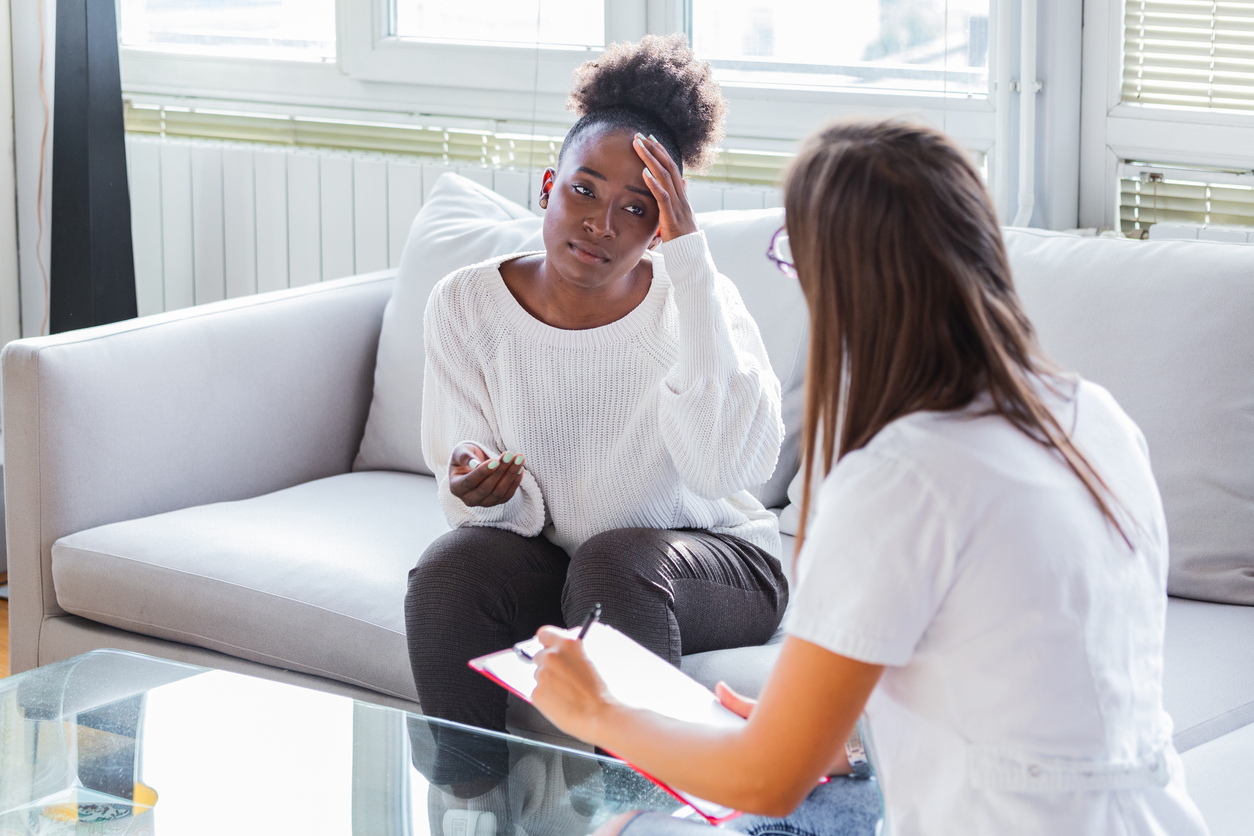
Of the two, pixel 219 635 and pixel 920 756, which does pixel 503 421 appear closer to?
pixel 219 635

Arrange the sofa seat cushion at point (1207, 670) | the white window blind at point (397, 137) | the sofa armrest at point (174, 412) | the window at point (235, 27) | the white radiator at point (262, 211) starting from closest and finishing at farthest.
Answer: the sofa seat cushion at point (1207, 670), the sofa armrest at point (174, 412), the white window blind at point (397, 137), the white radiator at point (262, 211), the window at point (235, 27)

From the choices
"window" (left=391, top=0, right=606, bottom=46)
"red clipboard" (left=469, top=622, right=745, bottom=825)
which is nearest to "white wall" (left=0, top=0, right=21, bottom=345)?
"window" (left=391, top=0, right=606, bottom=46)

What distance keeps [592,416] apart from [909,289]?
865mm

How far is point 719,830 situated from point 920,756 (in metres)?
0.21

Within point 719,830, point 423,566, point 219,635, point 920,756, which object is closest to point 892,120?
point 920,756

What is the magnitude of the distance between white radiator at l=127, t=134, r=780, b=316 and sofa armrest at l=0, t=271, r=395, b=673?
495 mm

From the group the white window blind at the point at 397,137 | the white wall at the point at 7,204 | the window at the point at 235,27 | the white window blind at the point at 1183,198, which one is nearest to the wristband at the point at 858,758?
the white window blind at the point at 1183,198

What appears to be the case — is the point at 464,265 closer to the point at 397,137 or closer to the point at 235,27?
the point at 397,137

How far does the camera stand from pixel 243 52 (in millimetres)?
3008

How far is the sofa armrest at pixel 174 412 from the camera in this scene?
187 centimetres

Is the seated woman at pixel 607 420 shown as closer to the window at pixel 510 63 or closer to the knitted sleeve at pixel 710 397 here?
the knitted sleeve at pixel 710 397

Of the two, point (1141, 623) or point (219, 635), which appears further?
point (219, 635)

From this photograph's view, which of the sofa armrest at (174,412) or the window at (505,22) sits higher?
the window at (505,22)

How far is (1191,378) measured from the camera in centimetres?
156
